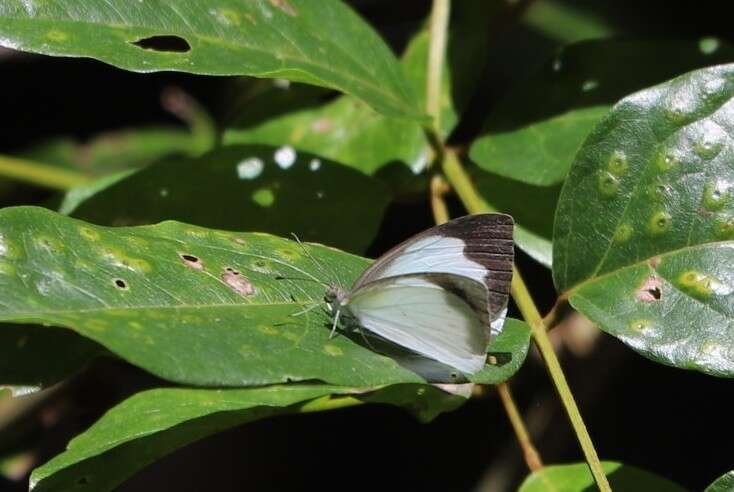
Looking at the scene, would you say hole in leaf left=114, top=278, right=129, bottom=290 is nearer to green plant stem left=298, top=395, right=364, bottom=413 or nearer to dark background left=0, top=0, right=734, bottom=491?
green plant stem left=298, top=395, right=364, bottom=413

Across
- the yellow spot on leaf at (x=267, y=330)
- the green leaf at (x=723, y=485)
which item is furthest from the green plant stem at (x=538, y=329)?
the yellow spot on leaf at (x=267, y=330)

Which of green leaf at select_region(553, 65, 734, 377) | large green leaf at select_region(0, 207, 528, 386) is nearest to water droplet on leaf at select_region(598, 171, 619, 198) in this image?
green leaf at select_region(553, 65, 734, 377)

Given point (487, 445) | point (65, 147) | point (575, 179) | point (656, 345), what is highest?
point (575, 179)

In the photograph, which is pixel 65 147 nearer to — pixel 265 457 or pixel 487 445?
pixel 265 457

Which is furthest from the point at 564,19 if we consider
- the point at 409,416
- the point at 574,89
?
the point at 409,416

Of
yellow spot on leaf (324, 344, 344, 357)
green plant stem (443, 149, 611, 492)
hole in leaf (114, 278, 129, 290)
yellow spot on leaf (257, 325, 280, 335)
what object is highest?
hole in leaf (114, 278, 129, 290)

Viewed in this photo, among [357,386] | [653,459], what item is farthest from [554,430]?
[357,386]
